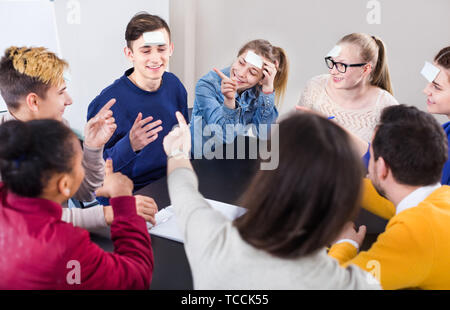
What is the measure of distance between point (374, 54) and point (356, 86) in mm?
184

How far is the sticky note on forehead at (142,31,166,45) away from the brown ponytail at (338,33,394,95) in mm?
934

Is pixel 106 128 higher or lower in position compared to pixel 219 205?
higher

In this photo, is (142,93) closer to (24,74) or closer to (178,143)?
(24,74)

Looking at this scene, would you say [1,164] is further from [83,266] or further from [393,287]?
[393,287]

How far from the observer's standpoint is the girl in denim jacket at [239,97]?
6.40 feet

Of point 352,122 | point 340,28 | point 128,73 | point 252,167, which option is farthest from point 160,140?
point 340,28

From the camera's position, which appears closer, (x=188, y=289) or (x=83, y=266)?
(x=83, y=266)

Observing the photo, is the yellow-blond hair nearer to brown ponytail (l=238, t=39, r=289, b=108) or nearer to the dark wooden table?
the dark wooden table

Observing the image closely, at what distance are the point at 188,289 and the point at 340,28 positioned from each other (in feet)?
8.94

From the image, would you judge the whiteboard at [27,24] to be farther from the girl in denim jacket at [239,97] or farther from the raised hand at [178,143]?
the raised hand at [178,143]

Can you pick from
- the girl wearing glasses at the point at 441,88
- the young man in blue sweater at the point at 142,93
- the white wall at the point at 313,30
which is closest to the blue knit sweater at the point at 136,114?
the young man in blue sweater at the point at 142,93

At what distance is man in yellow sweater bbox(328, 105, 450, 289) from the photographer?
36.1 inches

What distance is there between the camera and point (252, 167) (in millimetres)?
1657

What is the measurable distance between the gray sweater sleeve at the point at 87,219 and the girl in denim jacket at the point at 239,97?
73 cm
